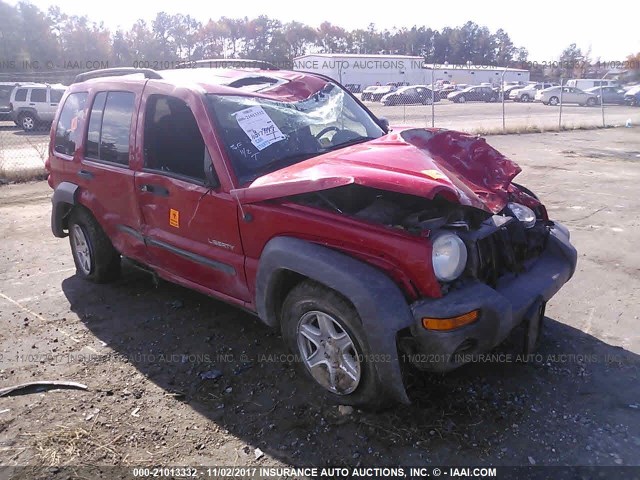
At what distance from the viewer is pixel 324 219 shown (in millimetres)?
2967

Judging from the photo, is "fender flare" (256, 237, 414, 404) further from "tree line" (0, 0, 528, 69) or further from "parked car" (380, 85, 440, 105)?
"tree line" (0, 0, 528, 69)

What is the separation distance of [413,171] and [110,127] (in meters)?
2.82

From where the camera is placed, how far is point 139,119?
404 cm

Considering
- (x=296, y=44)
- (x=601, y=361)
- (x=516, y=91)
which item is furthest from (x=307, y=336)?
(x=296, y=44)

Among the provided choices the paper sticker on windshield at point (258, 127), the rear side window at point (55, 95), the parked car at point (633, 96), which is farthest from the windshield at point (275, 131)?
the parked car at point (633, 96)

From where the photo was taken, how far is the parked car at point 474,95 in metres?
44.2

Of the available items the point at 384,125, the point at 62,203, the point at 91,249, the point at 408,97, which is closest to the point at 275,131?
the point at 384,125

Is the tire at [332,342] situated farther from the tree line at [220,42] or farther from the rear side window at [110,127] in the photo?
the tree line at [220,42]

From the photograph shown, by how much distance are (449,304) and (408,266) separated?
287 mm

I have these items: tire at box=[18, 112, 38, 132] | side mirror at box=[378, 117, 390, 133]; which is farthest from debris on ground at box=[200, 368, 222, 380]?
tire at box=[18, 112, 38, 132]

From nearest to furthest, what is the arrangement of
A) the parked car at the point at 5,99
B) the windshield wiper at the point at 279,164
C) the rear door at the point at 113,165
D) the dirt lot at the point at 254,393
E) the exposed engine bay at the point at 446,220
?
the dirt lot at the point at 254,393
the exposed engine bay at the point at 446,220
the windshield wiper at the point at 279,164
the rear door at the point at 113,165
the parked car at the point at 5,99

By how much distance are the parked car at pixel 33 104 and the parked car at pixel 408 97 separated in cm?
2031

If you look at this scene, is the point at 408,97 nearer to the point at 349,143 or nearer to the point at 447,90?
the point at 447,90

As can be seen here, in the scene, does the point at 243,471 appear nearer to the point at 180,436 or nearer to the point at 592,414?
the point at 180,436
